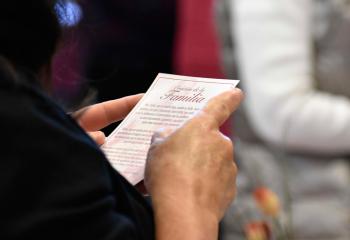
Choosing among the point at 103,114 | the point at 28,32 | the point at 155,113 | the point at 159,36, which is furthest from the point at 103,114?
the point at 159,36

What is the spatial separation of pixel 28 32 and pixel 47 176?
0.35 ft

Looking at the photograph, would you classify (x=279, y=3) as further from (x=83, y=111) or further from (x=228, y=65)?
(x=83, y=111)

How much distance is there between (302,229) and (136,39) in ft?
2.37

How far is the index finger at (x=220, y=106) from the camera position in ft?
2.30

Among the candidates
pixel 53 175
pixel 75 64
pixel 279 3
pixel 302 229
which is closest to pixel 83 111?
pixel 75 64

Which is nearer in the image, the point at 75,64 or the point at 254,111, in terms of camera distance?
the point at 75,64

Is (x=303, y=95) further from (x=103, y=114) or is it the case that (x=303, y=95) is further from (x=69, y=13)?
(x=69, y=13)

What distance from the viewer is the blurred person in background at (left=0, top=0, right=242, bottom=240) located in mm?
529

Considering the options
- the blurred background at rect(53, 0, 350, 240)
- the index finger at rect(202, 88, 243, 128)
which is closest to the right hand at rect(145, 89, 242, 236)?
the index finger at rect(202, 88, 243, 128)

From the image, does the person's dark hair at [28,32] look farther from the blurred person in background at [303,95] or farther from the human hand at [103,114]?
the blurred person in background at [303,95]

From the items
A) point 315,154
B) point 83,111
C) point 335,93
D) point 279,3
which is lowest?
point 315,154

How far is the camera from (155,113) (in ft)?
2.37

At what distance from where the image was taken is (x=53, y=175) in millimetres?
544


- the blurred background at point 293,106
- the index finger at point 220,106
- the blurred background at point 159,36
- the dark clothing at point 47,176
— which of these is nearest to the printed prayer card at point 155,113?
the index finger at point 220,106
